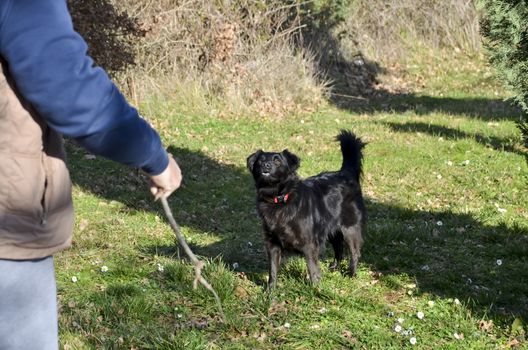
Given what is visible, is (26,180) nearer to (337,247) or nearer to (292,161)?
(292,161)

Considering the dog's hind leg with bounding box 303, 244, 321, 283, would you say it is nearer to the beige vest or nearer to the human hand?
the human hand

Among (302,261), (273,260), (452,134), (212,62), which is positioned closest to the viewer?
(273,260)

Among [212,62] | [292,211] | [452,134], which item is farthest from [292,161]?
[212,62]

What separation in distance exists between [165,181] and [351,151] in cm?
439

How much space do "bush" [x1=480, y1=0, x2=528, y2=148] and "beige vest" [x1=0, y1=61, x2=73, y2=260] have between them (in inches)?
220

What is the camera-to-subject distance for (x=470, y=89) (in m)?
16.5

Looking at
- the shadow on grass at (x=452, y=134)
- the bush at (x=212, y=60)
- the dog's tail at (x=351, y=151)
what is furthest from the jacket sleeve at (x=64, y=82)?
the bush at (x=212, y=60)

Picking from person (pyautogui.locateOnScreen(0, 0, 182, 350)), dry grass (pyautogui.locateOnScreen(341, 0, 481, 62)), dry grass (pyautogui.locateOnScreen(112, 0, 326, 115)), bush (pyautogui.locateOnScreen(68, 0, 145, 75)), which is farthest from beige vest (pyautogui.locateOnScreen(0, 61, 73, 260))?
dry grass (pyautogui.locateOnScreen(341, 0, 481, 62))

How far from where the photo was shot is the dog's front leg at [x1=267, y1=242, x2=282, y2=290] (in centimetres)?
526

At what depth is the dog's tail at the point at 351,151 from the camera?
623 cm

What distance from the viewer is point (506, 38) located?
8914 millimetres

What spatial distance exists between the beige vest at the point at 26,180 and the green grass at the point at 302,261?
6.97ft

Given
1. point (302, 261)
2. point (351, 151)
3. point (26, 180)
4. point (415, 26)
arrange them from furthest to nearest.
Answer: point (415, 26) < point (351, 151) < point (302, 261) < point (26, 180)

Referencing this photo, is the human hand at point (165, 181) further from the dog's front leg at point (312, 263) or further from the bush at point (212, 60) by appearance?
the bush at point (212, 60)
